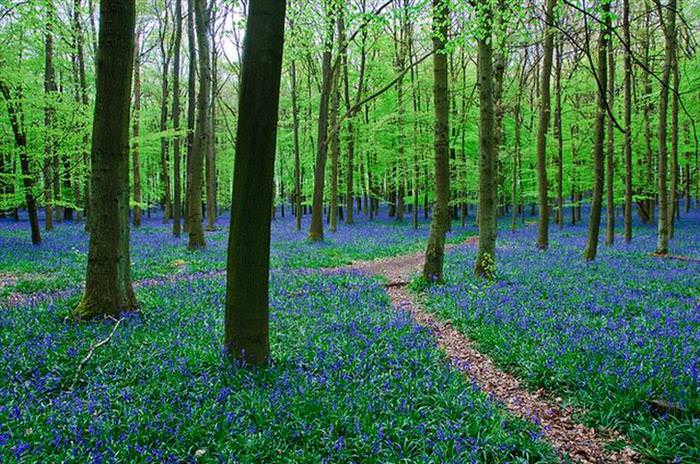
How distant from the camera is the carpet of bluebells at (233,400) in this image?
3457 millimetres

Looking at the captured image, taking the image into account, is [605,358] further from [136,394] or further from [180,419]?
[136,394]

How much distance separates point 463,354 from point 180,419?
410 centimetres

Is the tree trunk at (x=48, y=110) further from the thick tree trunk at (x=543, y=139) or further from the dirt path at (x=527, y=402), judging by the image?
the thick tree trunk at (x=543, y=139)

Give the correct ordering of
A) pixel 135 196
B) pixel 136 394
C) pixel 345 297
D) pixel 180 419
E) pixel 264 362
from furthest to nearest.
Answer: pixel 135 196
pixel 345 297
pixel 264 362
pixel 136 394
pixel 180 419

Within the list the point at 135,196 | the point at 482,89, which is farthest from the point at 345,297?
the point at 135,196

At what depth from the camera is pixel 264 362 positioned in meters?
4.98

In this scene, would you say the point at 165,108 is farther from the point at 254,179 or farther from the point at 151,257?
the point at 254,179

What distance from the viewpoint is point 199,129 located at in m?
16.2

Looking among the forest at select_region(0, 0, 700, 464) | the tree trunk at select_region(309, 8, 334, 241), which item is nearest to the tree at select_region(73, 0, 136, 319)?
the forest at select_region(0, 0, 700, 464)

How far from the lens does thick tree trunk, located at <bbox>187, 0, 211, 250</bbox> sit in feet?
51.6

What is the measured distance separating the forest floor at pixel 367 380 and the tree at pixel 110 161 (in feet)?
1.93

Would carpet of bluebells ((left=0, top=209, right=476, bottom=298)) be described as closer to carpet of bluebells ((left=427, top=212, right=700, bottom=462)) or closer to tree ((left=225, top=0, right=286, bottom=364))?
carpet of bluebells ((left=427, top=212, right=700, bottom=462))

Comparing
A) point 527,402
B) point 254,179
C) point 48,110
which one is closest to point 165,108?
point 48,110

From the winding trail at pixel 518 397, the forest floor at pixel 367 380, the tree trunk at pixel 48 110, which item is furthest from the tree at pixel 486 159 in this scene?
the tree trunk at pixel 48 110
